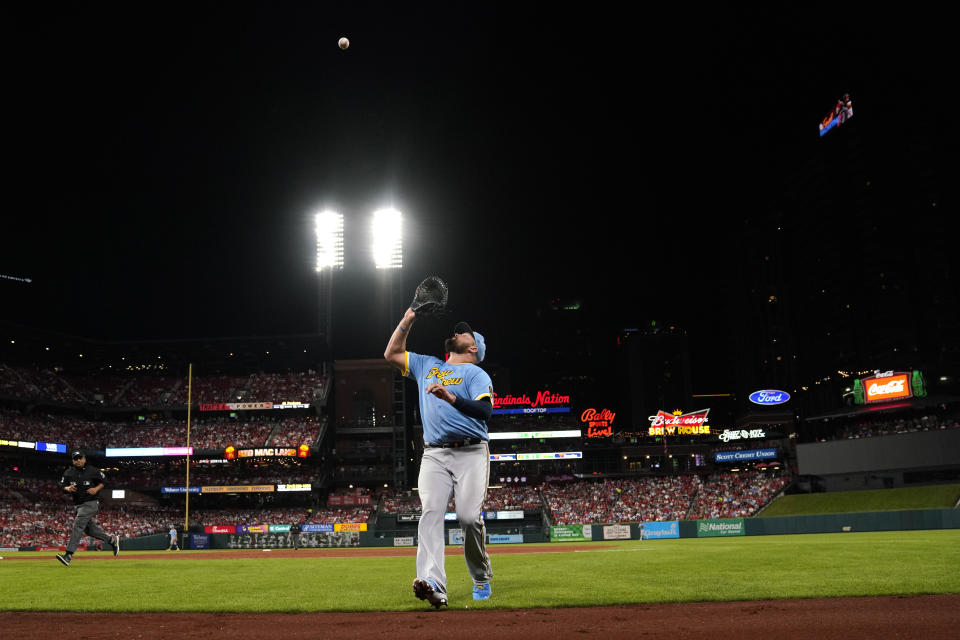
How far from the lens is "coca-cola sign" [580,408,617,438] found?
→ 73.2 m

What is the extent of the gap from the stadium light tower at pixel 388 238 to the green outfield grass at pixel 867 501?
32.9m

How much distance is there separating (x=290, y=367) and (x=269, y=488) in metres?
13.6

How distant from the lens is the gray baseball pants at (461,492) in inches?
228

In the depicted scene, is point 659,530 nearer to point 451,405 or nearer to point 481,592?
point 481,592

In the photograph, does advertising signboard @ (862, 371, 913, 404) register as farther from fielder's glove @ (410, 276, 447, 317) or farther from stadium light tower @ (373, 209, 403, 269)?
fielder's glove @ (410, 276, 447, 317)

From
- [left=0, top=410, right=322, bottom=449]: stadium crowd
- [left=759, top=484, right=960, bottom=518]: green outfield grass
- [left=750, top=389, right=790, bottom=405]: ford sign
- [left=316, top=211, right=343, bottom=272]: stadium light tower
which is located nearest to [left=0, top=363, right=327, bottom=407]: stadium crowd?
[left=0, top=410, right=322, bottom=449]: stadium crowd

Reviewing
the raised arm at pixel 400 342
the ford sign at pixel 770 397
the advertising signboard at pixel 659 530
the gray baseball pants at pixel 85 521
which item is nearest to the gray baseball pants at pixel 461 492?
the raised arm at pixel 400 342

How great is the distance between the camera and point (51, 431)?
5594 centimetres

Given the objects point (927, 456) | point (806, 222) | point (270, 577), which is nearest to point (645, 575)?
point (270, 577)

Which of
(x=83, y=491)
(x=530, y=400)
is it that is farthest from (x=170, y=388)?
(x=83, y=491)

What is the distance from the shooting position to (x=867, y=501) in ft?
160

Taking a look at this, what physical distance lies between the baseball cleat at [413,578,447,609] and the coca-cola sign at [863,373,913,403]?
194 feet

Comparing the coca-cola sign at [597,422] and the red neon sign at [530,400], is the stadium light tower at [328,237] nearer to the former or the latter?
the red neon sign at [530,400]

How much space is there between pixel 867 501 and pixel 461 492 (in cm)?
5195
